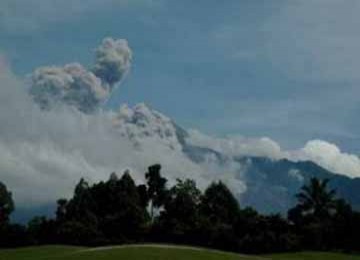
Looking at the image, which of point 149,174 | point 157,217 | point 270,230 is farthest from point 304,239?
point 149,174

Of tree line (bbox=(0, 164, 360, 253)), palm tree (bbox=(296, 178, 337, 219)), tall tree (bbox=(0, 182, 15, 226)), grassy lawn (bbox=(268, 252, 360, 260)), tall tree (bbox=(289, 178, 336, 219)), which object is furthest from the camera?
tall tree (bbox=(0, 182, 15, 226))

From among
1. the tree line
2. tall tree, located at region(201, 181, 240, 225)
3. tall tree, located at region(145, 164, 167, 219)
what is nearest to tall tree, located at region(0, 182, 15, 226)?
the tree line

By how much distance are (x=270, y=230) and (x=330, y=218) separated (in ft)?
42.3

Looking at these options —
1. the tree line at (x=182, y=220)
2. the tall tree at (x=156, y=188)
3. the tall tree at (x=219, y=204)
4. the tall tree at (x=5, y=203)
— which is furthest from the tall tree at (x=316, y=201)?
the tall tree at (x=5, y=203)

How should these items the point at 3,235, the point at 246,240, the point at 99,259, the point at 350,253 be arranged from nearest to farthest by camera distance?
the point at 99,259
the point at 350,253
the point at 246,240
the point at 3,235

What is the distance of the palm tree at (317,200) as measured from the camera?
128m

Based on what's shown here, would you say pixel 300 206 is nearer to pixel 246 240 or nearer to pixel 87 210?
pixel 246 240

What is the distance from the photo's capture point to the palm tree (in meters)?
128

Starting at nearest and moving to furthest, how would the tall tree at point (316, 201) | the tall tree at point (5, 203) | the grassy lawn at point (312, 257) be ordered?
the grassy lawn at point (312, 257), the tall tree at point (316, 201), the tall tree at point (5, 203)

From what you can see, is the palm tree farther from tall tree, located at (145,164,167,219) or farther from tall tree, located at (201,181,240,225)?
tall tree, located at (145,164,167,219)

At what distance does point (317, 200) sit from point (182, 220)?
2316cm

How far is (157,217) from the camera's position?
129750 mm

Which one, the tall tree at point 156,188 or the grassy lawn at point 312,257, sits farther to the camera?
the tall tree at point 156,188

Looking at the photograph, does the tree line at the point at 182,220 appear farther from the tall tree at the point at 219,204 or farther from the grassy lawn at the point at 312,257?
the grassy lawn at the point at 312,257
